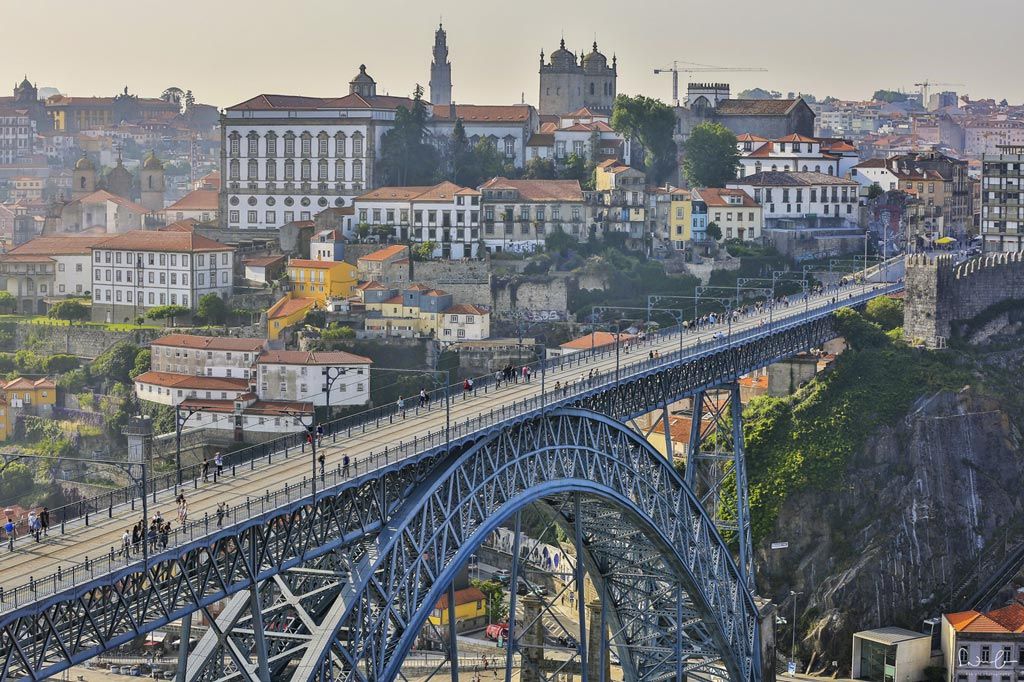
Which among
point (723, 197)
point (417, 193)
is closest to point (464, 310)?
point (417, 193)

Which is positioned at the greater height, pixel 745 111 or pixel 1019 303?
pixel 745 111

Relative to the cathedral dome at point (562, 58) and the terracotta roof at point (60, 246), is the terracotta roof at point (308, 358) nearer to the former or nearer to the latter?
the terracotta roof at point (60, 246)

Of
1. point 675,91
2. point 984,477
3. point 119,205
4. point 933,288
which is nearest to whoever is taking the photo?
point 984,477

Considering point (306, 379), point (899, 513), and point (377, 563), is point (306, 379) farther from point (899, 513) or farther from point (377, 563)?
point (377, 563)

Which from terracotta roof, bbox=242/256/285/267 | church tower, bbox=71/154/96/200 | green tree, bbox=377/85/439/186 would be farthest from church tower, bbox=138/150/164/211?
terracotta roof, bbox=242/256/285/267

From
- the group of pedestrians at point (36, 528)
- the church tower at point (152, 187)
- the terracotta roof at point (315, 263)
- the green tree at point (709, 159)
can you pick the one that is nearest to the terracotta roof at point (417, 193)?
the terracotta roof at point (315, 263)

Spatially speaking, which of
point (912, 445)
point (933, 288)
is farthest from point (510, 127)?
point (912, 445)

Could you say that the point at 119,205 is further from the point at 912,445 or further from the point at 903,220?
the point at 912,445
